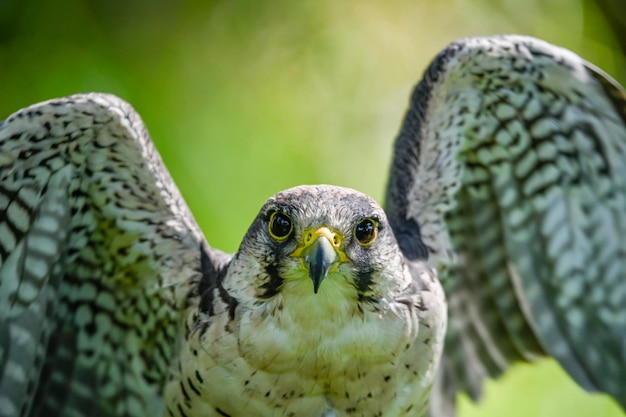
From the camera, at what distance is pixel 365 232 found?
3980 mm

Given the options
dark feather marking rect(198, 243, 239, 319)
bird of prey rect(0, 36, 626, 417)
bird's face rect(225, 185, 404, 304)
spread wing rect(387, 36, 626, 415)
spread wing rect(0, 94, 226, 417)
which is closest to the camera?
bird's face rect(225, 185, 404, 304)

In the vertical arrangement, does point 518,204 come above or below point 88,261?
above

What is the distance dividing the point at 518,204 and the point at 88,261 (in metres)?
2.24

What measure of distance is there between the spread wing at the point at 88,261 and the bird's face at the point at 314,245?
63 centimetres

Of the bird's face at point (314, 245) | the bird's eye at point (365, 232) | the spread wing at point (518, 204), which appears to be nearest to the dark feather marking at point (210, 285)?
the bird's face at point (314, 245)

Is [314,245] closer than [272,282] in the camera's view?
Yes

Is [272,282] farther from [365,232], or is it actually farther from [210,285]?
[210,285]

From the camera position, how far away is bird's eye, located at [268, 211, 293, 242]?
155 inches

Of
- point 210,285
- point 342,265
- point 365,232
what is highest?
point 365,232

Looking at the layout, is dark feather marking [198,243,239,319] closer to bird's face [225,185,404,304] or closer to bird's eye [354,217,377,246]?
bird's face [225,185,404,304]

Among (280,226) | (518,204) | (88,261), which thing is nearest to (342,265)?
(280,226)

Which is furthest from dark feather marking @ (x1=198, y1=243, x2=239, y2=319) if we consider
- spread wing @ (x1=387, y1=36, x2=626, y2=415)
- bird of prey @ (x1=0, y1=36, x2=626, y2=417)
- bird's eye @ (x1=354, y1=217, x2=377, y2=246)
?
spread wing @ (x1=387, y1=36, x2=626, y2=415)

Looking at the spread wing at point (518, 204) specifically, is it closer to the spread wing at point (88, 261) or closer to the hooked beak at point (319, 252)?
the hooked beak at point (319, 252)

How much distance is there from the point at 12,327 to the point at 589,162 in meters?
2.95
